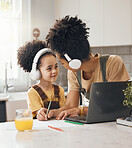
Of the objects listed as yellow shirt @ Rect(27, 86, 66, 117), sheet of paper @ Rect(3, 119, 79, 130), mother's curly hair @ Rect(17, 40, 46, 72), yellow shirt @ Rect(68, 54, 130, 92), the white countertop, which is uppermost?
mother's curly hair @ Rect(17, 40, 46, 72)

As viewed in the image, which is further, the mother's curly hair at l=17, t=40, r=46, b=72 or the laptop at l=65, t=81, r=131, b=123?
the mother's curly hair at l=17, t=40, r=46, b=72

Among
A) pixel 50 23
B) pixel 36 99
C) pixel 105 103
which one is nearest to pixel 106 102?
pixel 105 103

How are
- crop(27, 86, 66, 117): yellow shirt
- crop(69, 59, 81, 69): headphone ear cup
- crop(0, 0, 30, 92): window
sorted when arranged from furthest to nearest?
crop(0, 0, 30, 92): window < crop(27, 86, 66, 117): yellow shirt < crop(69, 59, 81, 69): headphone ear cup

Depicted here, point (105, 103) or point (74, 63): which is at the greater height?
point (74, 63)

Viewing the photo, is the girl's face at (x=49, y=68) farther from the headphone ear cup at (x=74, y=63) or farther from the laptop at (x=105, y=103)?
the laptop at (x=105, y=103)

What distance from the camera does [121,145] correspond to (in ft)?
3.73

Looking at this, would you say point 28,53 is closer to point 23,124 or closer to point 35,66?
point 35,66

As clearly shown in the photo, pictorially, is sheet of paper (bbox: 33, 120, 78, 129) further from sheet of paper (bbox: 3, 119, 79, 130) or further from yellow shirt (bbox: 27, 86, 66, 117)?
yellow shirt (bbox: 27, 86, 66, 117)

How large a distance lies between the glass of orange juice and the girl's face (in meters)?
0.66

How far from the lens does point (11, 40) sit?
375 centimetres

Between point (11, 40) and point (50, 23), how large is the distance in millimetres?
623

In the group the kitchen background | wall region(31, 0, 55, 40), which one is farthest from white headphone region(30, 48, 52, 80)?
wall region(31, 0, 55, 40)

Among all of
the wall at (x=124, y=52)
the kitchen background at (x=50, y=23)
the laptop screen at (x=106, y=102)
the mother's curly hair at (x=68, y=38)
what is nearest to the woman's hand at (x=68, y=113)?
the laptop screen at (x=106, y=102)

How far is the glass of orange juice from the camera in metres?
1.37
